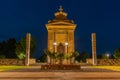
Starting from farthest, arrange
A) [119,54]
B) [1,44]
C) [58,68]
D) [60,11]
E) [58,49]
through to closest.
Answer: [1,44] < [119,54] < [60,11] < [58,49] < [58,68]

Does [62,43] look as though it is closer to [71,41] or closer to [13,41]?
[71,41]

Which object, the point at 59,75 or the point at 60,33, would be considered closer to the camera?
the point at 59,75

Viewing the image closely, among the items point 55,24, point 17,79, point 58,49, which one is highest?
point 55,24

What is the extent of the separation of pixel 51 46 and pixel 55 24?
13.1 ft

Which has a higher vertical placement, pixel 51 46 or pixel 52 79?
pixel 51 46

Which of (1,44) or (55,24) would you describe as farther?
(1,44)

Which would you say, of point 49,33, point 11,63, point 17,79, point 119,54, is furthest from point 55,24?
point 17,79

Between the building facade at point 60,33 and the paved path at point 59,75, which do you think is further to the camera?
the building facade at point 60,33

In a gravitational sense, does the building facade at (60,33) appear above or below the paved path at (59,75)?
above

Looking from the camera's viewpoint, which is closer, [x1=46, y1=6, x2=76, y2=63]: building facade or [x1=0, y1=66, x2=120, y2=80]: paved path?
[x1=0, y1=66, x2=120, y2=80]: paved path

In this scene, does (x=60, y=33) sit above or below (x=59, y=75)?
above

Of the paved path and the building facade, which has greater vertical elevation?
the building facade

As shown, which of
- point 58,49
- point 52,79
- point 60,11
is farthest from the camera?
point 60,11

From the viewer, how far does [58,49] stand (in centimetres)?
5106
